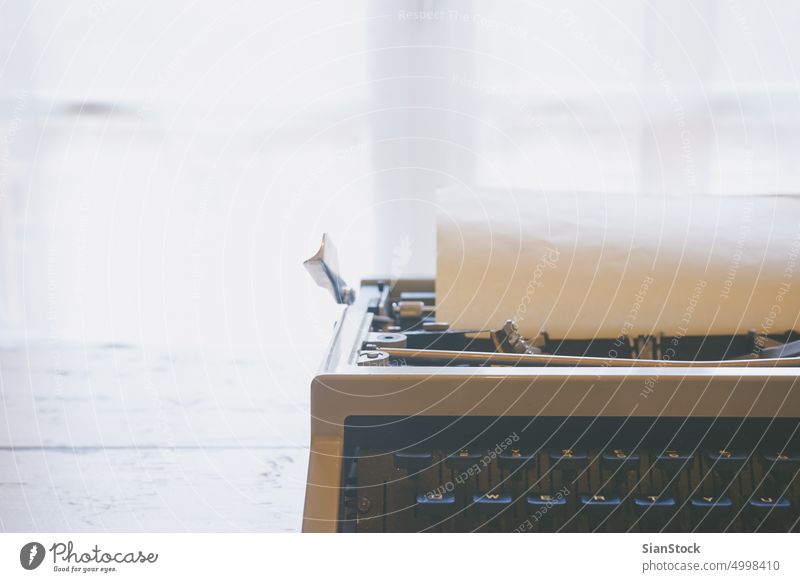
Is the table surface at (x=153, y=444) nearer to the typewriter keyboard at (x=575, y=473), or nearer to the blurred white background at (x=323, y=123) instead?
the typewriter keyboard at (x=575, y=473)

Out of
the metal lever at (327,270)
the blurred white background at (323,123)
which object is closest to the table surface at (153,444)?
the metal lever at (327,270)

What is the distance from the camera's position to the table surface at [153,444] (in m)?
0.74

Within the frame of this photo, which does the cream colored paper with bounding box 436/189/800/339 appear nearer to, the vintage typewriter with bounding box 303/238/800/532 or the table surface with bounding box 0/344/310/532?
the vintage typewriter with bounding box 303/238/800/532

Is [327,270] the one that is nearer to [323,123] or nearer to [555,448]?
[555,448]

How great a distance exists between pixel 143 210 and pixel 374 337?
1.80 metres

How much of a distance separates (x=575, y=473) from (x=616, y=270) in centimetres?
26

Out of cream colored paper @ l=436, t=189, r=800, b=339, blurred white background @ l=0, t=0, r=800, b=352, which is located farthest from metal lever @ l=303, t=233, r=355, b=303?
blurred white background @ l=0, t=0, r=800, b=352

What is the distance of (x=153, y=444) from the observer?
930 millimetres

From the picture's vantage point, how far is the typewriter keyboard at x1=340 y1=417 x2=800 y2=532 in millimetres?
507

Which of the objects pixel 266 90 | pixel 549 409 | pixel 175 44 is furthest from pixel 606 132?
pixel 549 409

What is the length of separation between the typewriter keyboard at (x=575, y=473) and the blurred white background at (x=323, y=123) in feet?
4.66

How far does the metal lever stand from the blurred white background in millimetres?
1116

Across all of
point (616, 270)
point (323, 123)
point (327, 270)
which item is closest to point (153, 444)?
point (327, 270)
